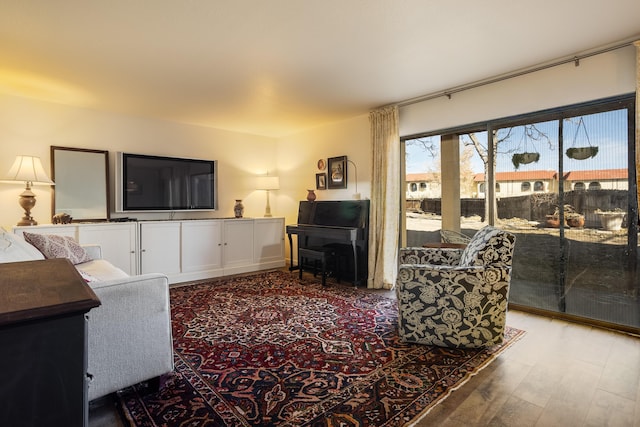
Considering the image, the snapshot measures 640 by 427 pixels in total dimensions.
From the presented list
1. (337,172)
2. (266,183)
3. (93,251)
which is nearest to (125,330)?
(93,251)

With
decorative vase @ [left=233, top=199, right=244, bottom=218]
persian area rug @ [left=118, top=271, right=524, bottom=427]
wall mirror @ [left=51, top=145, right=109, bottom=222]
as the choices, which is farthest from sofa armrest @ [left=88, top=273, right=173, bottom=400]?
decorative vase @ [left=233, top=199, right=244, bottom=218]

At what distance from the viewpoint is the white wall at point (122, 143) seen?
12.0ft

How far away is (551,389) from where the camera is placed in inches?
71.0

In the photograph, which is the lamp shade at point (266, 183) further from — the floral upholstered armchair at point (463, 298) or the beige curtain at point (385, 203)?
the floral upholstered armchair at point (463, 298)

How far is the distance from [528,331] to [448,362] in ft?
3.28

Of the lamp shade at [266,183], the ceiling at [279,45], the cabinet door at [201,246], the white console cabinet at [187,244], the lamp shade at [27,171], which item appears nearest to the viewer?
the ceiling at [279,45]

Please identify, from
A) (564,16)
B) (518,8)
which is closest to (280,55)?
(518,8)

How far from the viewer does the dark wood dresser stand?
25.9 inches

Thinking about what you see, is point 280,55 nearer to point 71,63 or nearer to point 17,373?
point 71,63

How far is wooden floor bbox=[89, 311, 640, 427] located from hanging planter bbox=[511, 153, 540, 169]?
1604 millimetres

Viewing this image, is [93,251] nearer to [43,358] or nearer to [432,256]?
[43,358]

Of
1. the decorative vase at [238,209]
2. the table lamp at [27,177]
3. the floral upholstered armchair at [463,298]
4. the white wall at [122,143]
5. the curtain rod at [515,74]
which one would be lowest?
the floral upholstered armchair at [463,298]

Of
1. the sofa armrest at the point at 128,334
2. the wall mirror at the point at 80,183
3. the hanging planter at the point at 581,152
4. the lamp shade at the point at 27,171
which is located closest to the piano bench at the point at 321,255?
the sofa armrest at the point at 128,334

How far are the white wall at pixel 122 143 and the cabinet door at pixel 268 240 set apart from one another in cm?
58
